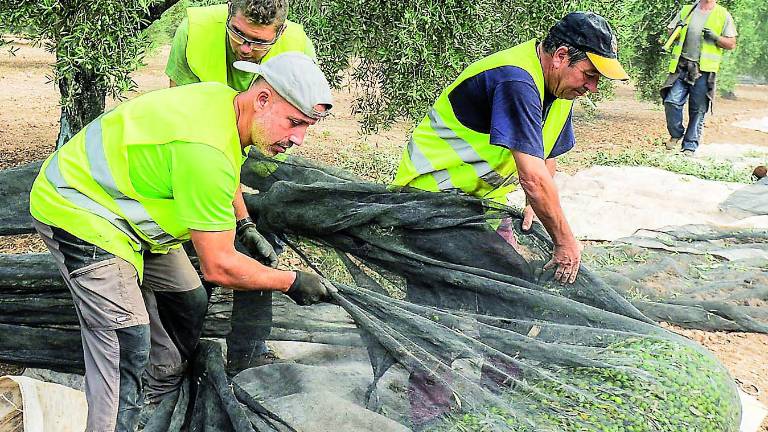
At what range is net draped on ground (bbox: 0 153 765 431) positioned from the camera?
2791mm

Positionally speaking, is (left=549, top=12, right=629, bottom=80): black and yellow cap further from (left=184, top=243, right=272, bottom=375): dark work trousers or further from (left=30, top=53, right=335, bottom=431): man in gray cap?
(left=184, top=243, right=272, bottom=375): dark work trousers

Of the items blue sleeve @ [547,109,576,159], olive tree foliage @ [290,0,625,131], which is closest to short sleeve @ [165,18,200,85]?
blue sleeve @ [547,109,576,159]

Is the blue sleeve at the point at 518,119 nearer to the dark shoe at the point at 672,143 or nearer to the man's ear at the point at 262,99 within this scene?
the man's ear at the point at 262,99

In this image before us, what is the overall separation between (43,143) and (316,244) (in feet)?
23.1

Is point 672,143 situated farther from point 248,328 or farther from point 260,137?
point 260,137

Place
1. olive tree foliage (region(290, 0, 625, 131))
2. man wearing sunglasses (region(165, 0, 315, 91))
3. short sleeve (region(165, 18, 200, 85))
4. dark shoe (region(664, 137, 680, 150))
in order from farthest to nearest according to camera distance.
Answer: dark shoe (region(664, 137, 680, 150)) → olive tree foliage (region(290, 0, 625, 131)) → short sleeve (region(165, 18, 200, 85)) → man wearing sunglasses (region(165, 0, 315, 91))

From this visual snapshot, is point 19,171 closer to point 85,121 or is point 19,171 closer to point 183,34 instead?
point 183,34

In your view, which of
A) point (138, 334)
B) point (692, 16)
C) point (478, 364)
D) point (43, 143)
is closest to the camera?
point (138, 334)

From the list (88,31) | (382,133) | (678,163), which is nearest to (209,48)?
(88,31)

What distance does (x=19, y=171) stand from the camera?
3.77 m

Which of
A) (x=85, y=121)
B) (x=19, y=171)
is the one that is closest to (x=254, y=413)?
(x=19, y=171)

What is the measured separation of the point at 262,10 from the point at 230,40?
299 mm

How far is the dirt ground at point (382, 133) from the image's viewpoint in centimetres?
443

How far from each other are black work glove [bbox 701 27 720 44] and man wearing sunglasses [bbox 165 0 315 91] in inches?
328
